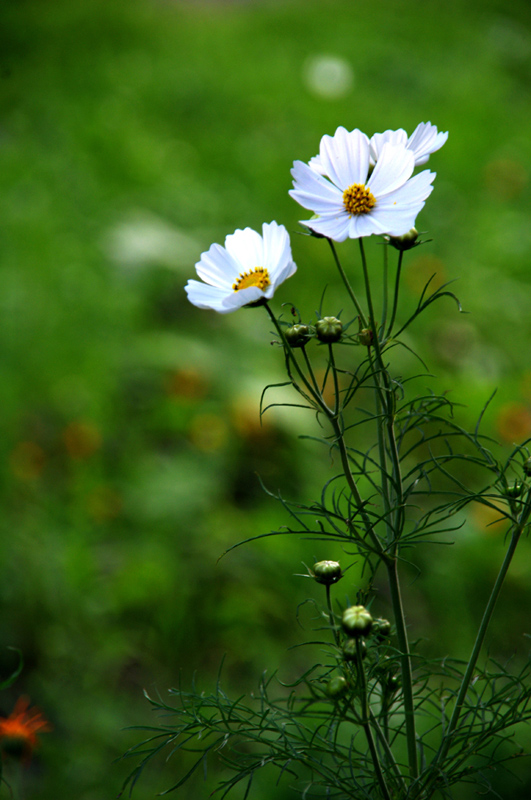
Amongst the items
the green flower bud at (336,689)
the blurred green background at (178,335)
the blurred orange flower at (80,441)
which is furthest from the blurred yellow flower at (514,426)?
the green flower bud at (336,689)

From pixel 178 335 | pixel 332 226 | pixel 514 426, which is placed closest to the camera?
pixel 332 226

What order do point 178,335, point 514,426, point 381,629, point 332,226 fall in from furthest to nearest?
point 178,335
point 514,426
point 381,629
point 332,226

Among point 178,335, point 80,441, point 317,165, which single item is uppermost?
point 178,335

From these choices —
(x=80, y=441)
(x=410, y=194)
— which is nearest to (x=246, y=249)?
(x=410, y=194)

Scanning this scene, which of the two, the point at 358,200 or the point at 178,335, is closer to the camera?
the point at 358,200

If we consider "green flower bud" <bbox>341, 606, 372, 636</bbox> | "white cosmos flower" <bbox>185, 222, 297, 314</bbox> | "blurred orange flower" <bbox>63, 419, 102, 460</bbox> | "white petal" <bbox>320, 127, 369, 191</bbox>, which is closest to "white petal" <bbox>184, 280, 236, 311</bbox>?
"white cosmos flower" <bbox>185, 222, 297, 314</bbox>

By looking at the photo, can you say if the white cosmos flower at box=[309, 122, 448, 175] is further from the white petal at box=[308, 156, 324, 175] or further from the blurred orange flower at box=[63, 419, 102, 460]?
the blurred orange flower at box=[63, 419, 102, 460]

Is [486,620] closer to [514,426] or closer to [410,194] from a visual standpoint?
[410,194]
